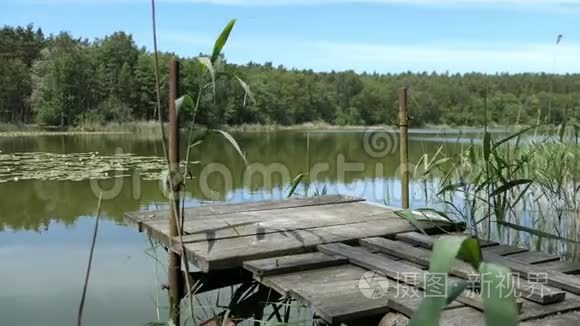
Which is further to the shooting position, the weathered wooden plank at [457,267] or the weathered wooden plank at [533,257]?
the weathered wooden plank at [533,257]

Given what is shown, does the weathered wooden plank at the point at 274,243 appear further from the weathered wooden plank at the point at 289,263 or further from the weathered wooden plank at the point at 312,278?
the weathered wooden plank at the point at 312,278

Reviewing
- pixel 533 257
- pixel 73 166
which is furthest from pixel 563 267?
pixel 73 166

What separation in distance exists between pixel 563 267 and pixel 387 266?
1.92ft

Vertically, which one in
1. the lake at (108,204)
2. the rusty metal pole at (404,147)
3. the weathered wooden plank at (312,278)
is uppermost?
the rusty metal pole at (404,147)

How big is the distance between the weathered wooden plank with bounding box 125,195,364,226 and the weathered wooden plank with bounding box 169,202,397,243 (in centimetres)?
8

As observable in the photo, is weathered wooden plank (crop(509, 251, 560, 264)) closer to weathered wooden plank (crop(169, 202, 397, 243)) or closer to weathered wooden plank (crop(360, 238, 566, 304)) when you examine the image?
weathered wooden plank (crop(360, 238, 566, 304))

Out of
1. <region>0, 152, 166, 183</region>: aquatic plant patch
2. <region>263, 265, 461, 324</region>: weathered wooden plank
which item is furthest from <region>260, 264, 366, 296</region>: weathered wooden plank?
<region>0, 152, 166, 183</region>: aquatic plant patch

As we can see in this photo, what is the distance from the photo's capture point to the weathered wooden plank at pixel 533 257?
2.06 metres

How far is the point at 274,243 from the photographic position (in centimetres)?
228

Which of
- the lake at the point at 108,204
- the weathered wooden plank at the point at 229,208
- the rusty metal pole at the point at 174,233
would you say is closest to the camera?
the rusty metal pole at the point at 174,233

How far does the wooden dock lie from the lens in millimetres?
1559

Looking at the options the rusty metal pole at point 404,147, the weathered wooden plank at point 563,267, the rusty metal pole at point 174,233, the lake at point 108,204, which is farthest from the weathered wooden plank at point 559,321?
the rusty metal pole at point 404,147

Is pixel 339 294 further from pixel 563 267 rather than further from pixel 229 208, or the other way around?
pixel 229 208

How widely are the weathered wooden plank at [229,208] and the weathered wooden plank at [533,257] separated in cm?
134
